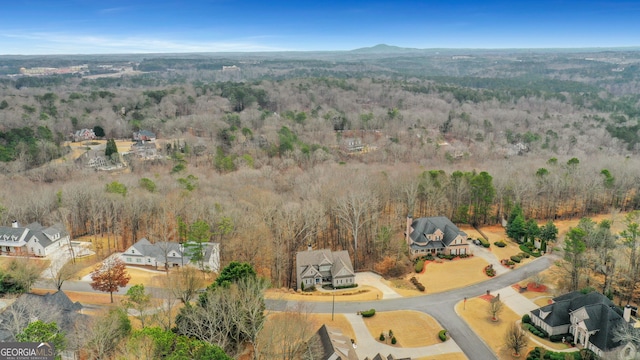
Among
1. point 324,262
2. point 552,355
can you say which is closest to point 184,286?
point 324,262

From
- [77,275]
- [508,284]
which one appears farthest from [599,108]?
[77,275]

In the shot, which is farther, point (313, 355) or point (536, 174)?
point (536, 174)

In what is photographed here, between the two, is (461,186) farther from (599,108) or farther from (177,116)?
(599,108)

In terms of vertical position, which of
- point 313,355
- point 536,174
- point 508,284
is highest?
point 536,174

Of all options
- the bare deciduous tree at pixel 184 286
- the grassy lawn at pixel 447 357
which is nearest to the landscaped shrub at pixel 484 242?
the grassy lawn at pixel 447 357

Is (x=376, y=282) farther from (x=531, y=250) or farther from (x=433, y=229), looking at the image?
(x=531, y=250)

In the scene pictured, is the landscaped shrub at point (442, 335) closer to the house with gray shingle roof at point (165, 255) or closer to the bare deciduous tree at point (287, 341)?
the bare deciduous tree at point (287, 341)
